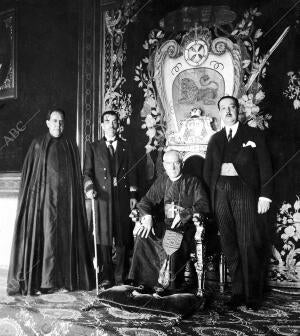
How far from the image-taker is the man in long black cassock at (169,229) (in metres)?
3.04

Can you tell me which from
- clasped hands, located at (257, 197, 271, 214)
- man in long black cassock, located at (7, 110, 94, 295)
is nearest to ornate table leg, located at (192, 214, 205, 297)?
clasped hands, located at (257, 197, 271, 214)

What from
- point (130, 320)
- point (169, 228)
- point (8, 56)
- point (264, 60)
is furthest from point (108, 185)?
point (264, 60)

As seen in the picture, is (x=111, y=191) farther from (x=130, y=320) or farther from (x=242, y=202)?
(x=130, y=320)

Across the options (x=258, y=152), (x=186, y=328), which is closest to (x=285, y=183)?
(x=258, y=152)

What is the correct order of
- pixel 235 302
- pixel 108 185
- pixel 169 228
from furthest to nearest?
pixel 108 185, pixel 169 228, pixel 235 302

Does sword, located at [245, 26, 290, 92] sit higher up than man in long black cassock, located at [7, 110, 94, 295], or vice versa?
sword, located at [245, 26, 290, 92]

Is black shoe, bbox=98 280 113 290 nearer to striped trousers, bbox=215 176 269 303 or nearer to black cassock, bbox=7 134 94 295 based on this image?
black cassock, bbox=7 134 94 295

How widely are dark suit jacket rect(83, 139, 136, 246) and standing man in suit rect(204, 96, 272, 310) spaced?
84 cm

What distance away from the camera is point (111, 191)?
365 centimetres

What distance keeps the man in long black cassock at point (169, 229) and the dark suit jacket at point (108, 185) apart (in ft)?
1.16

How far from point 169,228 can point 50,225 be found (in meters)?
0.97

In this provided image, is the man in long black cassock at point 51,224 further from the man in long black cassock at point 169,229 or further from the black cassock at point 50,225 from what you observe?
the man in long black cassock at point 169,229

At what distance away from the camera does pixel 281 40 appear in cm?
343

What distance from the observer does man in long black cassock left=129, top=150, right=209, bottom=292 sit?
9.96 ft
